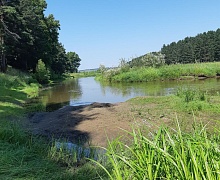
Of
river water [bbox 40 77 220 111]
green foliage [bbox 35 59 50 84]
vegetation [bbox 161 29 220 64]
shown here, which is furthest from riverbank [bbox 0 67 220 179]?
vegetation [bbox 161 29 220 64]

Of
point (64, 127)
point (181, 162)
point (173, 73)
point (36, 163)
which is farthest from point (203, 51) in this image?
point (181, 162)

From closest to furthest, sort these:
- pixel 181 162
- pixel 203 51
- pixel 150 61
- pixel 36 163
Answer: pixel 181 162 → pixel 36 163 → pixel 150 61 → pixel 203 51

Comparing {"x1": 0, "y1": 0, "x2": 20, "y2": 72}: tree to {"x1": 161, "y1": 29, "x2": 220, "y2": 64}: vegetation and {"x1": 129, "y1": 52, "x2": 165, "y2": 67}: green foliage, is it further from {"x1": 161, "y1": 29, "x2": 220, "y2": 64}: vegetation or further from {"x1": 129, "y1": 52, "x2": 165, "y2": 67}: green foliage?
{"x1": 161, "y1": 29, "x2": 220, "y2": 64}: vegetation

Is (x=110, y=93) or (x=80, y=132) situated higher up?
(x=80, y=132)

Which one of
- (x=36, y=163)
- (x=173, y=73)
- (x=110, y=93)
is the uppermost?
(x=173, y=73)

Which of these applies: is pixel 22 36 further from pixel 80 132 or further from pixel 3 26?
pixel 80 132

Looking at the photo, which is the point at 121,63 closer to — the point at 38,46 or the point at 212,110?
the point at 38,46

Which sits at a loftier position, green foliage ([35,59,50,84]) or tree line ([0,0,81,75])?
tree line ([0,0,81,75])

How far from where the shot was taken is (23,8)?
107ft

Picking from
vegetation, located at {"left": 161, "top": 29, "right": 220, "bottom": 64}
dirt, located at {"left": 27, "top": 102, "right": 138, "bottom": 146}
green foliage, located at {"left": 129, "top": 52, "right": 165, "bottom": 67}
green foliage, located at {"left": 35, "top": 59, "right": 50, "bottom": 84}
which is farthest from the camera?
vegetation, located at {"left": 161, "top": 29, "right": 220, "bottom": 64}

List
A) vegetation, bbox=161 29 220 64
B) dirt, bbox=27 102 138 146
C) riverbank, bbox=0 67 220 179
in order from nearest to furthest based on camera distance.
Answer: riverbank, bbox=0 67 220 179, dirt, bbox=27 102 138 146, vegetation, bbox=161 29 220 64

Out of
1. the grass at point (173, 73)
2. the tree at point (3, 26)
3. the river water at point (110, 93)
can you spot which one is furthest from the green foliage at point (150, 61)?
the tree at point (3, 26)

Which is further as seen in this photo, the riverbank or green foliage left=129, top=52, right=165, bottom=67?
green foliage left=129, top=52, right=165, bottom=67

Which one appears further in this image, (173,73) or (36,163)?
(173,73)
